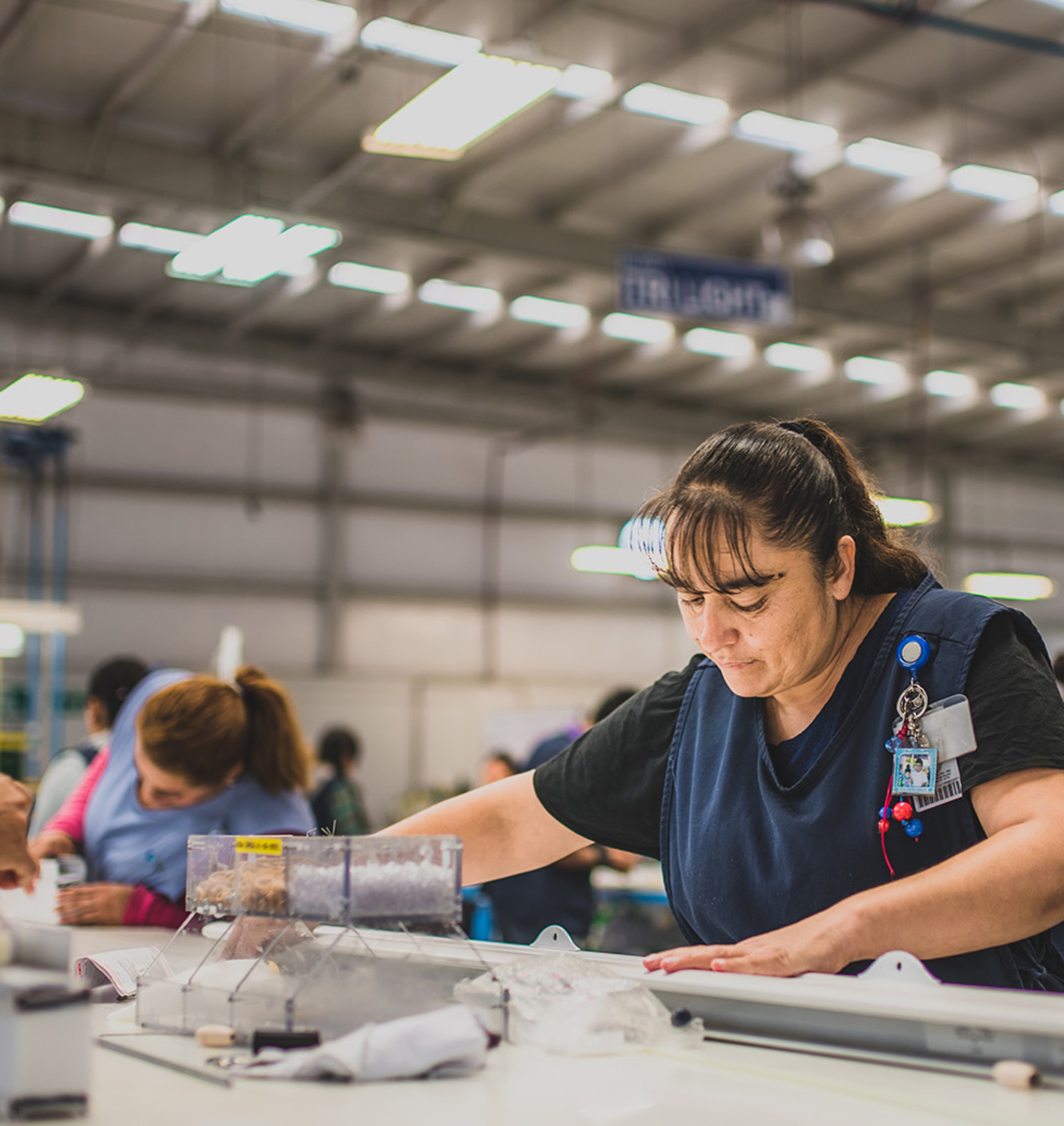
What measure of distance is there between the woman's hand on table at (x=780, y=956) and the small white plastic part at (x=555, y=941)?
152 millimetres

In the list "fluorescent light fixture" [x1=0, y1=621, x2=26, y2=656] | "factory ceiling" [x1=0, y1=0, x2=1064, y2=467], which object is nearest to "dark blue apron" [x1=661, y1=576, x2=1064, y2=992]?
"factory ceiling" [x1=0, y1=0, x2=1064, y2=467]

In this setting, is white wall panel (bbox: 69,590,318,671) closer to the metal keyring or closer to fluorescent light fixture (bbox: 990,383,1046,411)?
fluorescent light fixture (bbox: 990,383,1046,411)

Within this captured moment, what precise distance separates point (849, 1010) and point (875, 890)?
19 centimetres

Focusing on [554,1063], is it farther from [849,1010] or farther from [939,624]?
[939,624]

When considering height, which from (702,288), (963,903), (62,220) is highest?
(62,220)

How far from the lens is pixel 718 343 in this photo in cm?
1204

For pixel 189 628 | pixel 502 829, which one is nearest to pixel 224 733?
pixel 502 829

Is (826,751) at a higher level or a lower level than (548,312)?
lower

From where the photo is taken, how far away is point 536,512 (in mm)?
13812

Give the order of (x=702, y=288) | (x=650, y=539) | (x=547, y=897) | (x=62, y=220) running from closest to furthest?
(x=650, y=539) < (x=547, y=897) < (x=702, y=288) < (x=62, y=220)

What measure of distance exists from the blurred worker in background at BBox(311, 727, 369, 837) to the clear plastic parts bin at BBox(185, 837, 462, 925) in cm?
603

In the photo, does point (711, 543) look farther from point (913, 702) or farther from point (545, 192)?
point (545, 192)

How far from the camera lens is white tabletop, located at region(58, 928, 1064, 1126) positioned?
93 centimetres

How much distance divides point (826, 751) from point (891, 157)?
7703 mm
